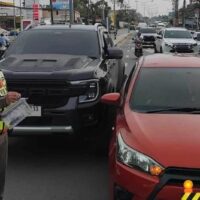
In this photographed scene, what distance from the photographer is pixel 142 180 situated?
14.4ft

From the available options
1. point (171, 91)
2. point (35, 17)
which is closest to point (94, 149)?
point (171, 91)

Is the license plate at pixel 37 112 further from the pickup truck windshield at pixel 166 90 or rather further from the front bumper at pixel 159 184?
the front bumper at pixel 159 184

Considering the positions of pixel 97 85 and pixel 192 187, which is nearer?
pixel 192 187

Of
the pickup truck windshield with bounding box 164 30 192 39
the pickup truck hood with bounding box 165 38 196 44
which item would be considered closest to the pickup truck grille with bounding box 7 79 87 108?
the pickup truck hood with bounding box 165 38 196 44

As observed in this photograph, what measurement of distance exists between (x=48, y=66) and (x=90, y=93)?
73 centimetres

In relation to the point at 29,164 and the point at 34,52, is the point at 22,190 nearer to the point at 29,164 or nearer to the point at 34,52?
the point at 29,164

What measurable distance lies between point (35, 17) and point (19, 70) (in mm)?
35380

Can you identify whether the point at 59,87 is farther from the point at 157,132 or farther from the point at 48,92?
the point at 157,132

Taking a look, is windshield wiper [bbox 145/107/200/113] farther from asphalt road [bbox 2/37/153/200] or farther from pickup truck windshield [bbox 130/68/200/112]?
asphalt road [bbox 2/37/153/200]

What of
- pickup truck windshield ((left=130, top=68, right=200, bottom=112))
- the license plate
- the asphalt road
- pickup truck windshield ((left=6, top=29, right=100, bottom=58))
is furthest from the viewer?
pickup truck windshield ((left=6, top=29, right=100, bottom=58))

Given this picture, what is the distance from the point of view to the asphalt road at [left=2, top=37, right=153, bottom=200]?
20.0 ft

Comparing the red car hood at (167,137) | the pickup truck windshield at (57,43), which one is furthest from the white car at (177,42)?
the red car hood at (167,137)

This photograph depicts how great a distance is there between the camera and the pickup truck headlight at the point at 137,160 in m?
4.41

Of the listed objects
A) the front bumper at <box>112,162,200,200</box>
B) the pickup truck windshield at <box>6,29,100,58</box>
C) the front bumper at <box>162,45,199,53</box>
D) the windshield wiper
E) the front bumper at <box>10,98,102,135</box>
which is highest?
the pickup truck windshield at <box>6,29,100,58</box>
